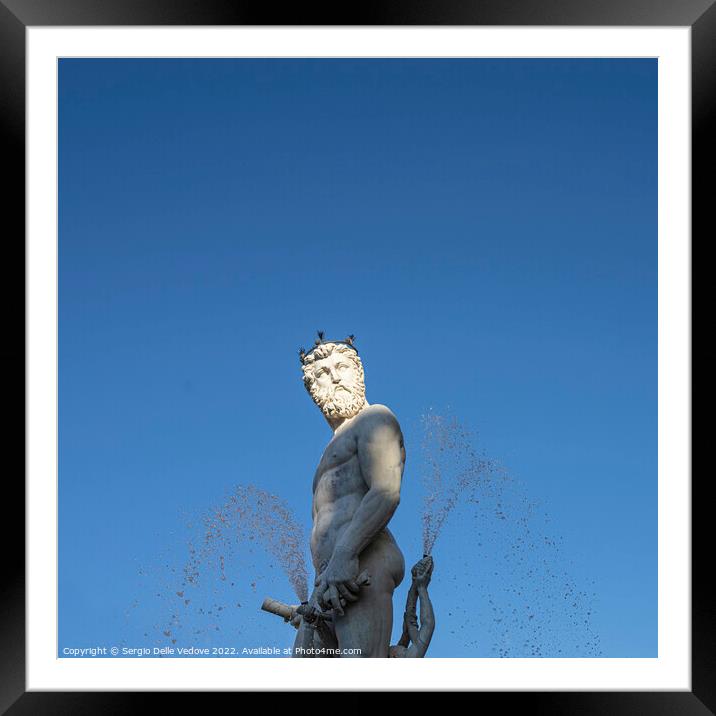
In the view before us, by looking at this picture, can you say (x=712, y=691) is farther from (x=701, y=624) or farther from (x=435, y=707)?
(x=435, y=707)

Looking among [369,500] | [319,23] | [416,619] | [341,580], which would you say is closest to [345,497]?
[369,500]

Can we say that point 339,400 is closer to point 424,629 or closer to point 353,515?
point 353,515

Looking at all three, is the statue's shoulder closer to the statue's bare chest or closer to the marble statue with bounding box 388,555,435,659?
the statue's bare chest

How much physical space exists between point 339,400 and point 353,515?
1024mm

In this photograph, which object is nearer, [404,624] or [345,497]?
[345,497]

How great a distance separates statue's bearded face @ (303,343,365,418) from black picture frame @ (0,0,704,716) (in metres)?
2.85

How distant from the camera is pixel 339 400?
11.9 m

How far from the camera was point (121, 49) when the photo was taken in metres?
10.5

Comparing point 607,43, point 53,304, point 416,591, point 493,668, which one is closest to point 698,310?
point 607,43

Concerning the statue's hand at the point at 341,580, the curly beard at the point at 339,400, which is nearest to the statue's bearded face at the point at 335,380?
the curly beard at the point at 339,400

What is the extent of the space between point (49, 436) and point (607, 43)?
4748 mm

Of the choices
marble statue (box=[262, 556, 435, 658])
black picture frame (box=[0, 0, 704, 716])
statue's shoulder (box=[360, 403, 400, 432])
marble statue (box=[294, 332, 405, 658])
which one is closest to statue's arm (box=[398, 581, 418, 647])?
marble statue (box=[262, 556, 435, 658])

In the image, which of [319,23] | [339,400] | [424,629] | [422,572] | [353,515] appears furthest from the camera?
[422,572]

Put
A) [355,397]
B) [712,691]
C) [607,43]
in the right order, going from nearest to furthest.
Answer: [712,691] < [607,43] < [355,397]
